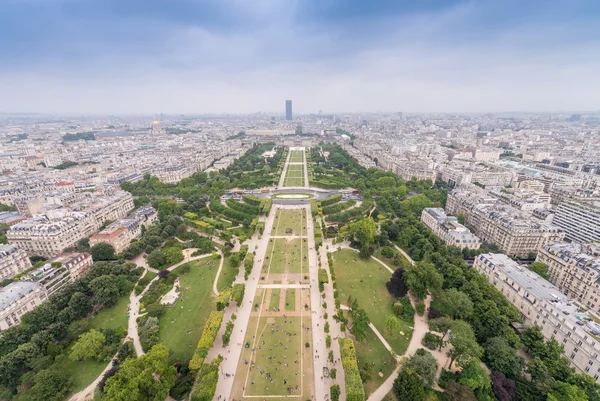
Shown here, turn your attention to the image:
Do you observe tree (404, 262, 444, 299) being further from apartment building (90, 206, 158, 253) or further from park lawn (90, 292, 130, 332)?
apartment building (90, 206, 158, 253)

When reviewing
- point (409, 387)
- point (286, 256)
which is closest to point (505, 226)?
point (409, 387)

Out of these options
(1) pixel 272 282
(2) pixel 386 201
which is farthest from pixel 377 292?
(2) pixel 386 201

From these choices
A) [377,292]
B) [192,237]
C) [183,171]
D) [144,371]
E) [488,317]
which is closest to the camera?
[144,371]

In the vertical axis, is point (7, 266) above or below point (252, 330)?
above

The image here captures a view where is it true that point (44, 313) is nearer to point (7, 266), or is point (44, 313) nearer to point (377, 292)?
point (7, 266)

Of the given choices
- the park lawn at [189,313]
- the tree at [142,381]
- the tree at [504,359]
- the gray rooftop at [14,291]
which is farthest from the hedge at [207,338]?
the tree at [504,359]

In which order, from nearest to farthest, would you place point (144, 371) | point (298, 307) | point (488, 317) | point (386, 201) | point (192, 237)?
point (144, 371) < point (488, 317) < point (298, 307) < point (192, 237) < point (386, 201)
